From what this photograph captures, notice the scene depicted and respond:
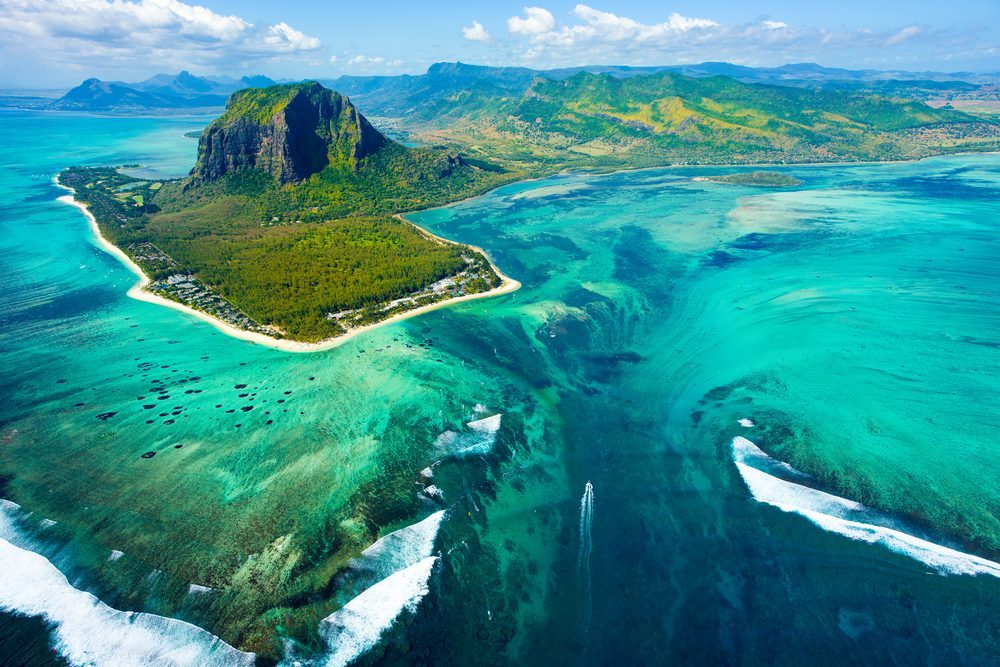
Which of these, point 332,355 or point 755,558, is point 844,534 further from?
point 332,355

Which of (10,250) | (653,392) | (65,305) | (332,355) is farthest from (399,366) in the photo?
(10,250)

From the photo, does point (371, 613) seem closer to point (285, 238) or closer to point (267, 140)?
point (285, 238)

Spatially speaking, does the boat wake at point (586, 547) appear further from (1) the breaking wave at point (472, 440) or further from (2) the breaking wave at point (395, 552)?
(2) the breaking wave at point (395, 552)

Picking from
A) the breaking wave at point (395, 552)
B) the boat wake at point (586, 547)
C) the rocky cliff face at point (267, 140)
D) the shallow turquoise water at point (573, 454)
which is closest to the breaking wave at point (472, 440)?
the shallow turquoise water at point (573, 454)

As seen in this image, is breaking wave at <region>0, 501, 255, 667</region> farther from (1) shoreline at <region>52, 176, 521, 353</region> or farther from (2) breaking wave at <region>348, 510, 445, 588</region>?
(1) shoreline at <region>52, 176, 521, 353</region>

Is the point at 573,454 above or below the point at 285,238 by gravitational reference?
below

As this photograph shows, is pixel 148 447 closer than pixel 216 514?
No

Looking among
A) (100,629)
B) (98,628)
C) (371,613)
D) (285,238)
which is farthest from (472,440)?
(285,238)
